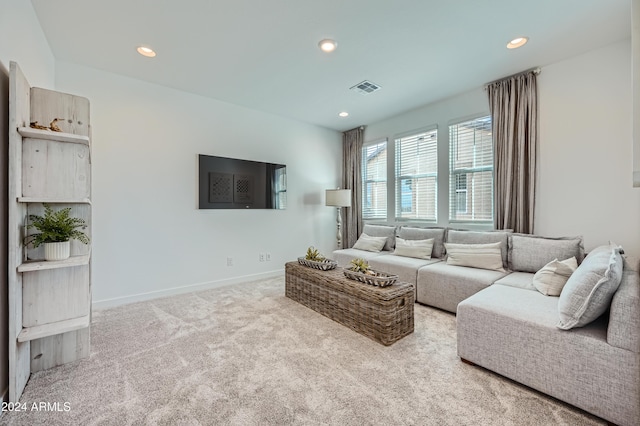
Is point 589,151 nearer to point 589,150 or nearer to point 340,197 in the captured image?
point 589,150

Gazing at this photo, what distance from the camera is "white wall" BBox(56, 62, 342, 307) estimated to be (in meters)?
3.03

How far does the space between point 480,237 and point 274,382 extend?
109 inches

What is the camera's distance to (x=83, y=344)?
6.56 feet

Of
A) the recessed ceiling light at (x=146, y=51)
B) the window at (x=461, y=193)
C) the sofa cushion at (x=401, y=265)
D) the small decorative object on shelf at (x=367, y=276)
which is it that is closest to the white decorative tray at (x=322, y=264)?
the small decorative object on shelf at (x=367, y=276)

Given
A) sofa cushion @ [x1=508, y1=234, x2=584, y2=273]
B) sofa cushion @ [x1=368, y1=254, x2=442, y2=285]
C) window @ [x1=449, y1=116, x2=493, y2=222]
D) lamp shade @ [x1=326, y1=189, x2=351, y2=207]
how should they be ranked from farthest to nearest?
lamp shade @ [x1=326, y1=189, x2=351, y2=207] < window @ [x1=449, y1=116, x2=493, y2=222] < sofa cushion @ [x1=368, y1=254, x2=442, y2=285] < sofa cushion @ [x1=508, y1=234, x2=584, y2=273]

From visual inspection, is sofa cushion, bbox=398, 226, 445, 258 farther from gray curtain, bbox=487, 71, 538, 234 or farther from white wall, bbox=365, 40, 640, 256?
white wall, bbox=365, 40, 640, 256

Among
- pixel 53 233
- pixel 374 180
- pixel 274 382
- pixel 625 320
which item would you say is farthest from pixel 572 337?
pixel 374 180

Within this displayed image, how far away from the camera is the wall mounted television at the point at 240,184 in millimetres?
3729

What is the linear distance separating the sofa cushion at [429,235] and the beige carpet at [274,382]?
3.94ft

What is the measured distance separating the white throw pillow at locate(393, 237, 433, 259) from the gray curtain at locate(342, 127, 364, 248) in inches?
54.2

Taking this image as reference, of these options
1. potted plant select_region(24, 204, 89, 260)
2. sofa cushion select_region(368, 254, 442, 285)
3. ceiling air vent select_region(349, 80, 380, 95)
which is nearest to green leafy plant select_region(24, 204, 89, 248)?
→ potted plant select_region(24, 204, 89, 260)

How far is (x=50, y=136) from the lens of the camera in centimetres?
173

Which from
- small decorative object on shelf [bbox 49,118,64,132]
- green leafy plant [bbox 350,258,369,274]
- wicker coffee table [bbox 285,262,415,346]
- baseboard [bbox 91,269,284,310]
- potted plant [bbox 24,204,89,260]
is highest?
small decorative object on shelf [bbox 49,118,64,132]

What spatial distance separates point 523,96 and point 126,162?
4.67m
